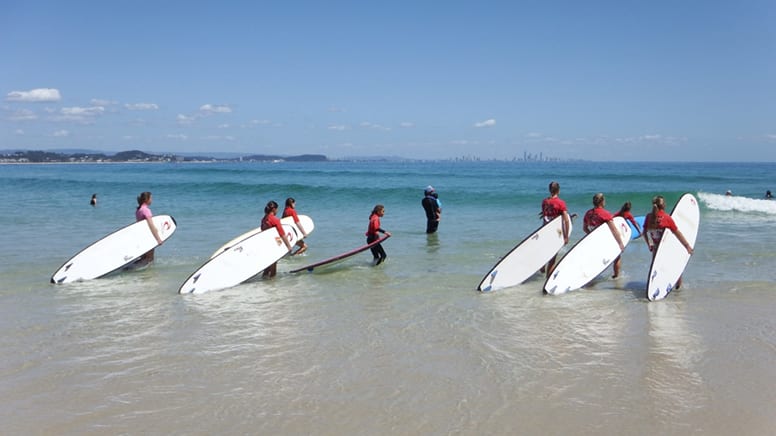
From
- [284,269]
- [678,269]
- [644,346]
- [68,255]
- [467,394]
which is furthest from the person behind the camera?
[68,255]

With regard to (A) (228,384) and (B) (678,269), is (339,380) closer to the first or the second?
(A) (228,384)

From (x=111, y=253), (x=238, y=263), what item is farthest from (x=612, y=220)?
(x=111, y=253)

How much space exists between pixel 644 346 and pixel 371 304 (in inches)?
133

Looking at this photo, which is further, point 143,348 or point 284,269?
point 284,269

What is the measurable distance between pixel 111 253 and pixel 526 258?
701cm

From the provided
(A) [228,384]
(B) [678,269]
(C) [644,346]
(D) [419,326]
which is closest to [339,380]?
(A) [228,384]

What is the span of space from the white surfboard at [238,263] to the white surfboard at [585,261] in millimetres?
4452

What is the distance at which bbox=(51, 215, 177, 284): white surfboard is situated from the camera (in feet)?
31.0

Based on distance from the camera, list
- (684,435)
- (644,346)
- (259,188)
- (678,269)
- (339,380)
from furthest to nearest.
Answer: (259,188)
(678,269)
(644,346)
(339,380)
(684,435)

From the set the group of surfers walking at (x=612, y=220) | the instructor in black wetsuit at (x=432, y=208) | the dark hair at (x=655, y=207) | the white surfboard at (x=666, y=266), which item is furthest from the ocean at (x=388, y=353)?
the instructor in black wetsuit at (x=432, y=208)

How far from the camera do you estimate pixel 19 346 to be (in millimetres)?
5879

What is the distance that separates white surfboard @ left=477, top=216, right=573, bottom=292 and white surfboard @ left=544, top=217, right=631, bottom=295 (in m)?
0.56

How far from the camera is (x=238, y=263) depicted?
9.20m

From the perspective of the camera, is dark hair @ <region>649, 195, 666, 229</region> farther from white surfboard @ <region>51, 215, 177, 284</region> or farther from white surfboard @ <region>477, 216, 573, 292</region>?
white surfboard @ <region>51, 215, 177, 284</region>
